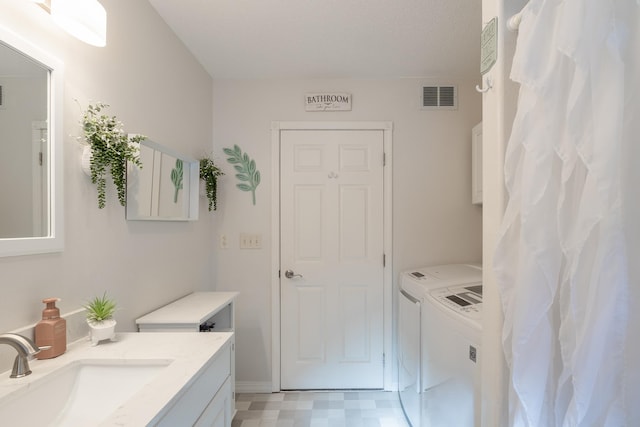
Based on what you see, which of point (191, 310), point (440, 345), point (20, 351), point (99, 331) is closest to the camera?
point (20, 351)

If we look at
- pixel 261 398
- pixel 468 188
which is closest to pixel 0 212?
pixel 261 398

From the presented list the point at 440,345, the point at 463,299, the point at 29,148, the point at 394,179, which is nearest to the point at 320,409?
the point at 440,345

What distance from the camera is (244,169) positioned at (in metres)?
2.44

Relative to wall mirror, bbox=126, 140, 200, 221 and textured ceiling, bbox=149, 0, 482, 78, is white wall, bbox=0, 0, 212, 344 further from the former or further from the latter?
textured ceiling, bbox=149, 0, 482, 78

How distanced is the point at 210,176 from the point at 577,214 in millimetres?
2041

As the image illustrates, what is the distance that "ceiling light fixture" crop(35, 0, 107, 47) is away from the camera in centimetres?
98

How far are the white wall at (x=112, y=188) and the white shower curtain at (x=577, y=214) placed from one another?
4.72 feet

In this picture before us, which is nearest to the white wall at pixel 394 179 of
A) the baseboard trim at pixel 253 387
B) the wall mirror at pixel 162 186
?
the baseboard trim at pixel 253 387

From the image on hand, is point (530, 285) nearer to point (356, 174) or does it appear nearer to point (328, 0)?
point (328, 0)

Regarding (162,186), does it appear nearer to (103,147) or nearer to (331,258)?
(103,147)

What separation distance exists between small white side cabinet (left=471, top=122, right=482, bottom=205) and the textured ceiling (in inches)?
19.9

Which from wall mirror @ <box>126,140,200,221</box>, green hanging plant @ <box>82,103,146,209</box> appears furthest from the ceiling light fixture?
wall mirror @ <box>126,140,200,221</box>

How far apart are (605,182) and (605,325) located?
30 cm

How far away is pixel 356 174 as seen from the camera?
243cm
